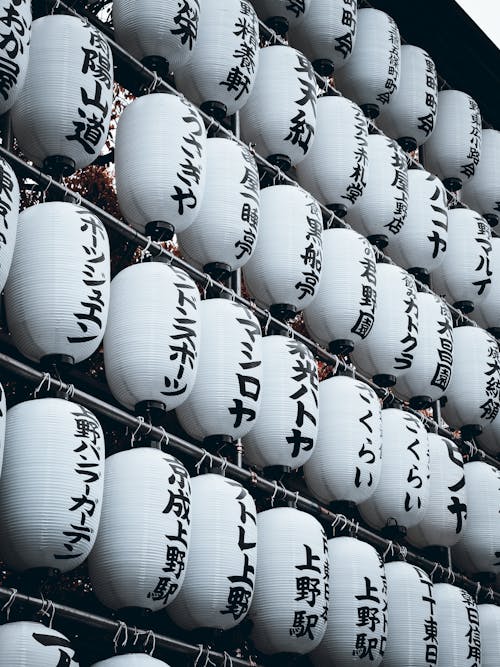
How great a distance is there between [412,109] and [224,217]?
9.10ft

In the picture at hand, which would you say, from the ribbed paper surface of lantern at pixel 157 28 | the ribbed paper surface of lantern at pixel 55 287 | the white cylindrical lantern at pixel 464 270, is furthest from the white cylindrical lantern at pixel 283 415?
the white cylindrical lantern at pixel 464 270

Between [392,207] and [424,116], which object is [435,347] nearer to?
[392,207]

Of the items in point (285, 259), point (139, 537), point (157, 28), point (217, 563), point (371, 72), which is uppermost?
point (157, 28)

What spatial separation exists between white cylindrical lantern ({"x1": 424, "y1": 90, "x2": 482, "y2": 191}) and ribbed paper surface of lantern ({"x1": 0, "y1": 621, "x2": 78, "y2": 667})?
5.34 metres

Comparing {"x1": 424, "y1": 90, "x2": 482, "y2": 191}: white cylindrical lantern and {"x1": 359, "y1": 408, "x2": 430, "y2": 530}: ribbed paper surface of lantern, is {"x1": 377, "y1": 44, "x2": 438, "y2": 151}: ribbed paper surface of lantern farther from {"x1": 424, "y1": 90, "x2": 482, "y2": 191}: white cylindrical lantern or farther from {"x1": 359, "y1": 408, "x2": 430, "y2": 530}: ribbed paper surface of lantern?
{"x1": 359, "y1": 408, "x2": 430, "y2": 530}: ribbed paper surface of lantern

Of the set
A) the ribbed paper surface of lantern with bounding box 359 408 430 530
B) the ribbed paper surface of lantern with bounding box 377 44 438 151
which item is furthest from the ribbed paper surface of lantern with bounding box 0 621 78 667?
the ribbed paper surface of lantern with bounding box 377 44 438 151

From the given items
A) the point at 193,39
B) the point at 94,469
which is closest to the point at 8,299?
the point at 94,469

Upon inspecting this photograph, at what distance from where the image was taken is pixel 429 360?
707cm

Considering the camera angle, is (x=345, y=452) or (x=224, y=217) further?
(x=345, y=452)

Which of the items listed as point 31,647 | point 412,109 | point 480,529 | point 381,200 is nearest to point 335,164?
point 381,200

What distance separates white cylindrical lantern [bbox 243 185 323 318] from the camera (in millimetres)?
6062

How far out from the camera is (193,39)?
5.83 metres

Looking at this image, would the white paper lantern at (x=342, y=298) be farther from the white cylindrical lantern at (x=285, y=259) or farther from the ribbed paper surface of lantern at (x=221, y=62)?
the ribbed paper surface of lantern at (x=221, y=62)

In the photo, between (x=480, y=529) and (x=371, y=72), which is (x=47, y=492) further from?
(x=371, y=72)
